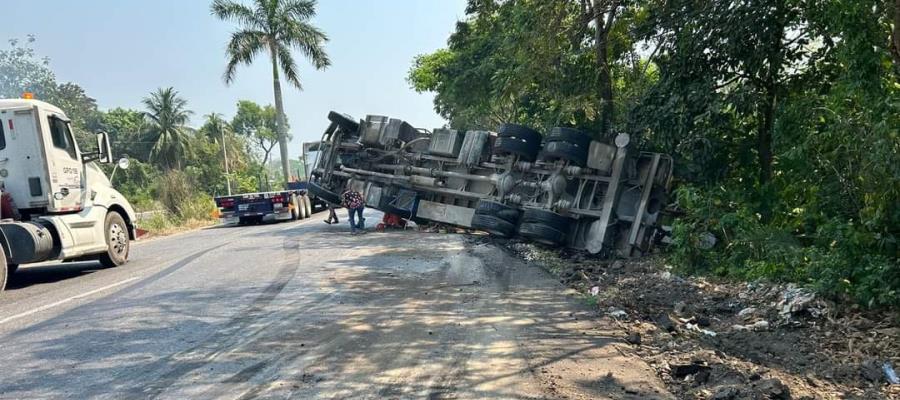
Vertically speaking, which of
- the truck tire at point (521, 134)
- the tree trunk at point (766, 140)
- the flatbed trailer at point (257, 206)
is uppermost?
the tree trunk at point (766, 140)

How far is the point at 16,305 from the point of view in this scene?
310 inches

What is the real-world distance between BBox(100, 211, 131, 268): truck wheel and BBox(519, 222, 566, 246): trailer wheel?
739 cm

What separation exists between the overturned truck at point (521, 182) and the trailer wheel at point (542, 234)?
2cm

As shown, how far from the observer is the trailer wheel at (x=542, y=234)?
34.7 feet

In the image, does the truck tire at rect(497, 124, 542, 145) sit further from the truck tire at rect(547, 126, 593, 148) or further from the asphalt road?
the asphalt road

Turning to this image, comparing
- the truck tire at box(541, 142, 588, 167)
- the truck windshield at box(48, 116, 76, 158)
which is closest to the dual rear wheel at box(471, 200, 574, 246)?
the truck tire at box(541, 142, 588, 167)

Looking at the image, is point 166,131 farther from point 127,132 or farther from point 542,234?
point 542,234

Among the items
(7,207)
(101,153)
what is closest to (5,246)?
(7,207)

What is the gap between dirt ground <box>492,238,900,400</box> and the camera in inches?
174

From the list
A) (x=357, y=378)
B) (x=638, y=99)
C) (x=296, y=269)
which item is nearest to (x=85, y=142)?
(x=296, y=269)

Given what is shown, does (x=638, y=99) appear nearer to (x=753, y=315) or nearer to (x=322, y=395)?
(x=753, y=315)

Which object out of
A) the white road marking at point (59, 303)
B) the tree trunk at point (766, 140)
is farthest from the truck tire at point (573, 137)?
the white road marking at point (59, 303)

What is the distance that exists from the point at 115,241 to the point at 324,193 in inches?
204

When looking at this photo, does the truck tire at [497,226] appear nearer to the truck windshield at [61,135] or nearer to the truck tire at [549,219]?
the truck tire at [549,219]
